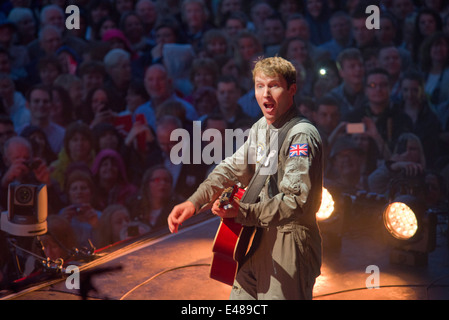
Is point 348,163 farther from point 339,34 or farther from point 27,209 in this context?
point 27,209

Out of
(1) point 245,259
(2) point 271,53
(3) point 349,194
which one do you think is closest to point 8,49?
(2) point 271,53

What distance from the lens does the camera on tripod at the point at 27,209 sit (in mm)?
3973

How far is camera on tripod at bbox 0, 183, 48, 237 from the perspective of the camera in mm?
3973

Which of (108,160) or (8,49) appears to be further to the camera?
(8,49)

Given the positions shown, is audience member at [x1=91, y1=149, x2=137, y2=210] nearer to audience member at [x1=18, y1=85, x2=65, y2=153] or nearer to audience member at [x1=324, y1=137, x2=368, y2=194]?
audience member at [x1=18, y1=85, x2=65, y2=153]

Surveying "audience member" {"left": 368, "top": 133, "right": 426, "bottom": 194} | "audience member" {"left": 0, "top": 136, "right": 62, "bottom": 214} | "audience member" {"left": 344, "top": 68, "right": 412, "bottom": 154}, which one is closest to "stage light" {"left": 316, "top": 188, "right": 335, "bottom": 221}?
"audience member" {"left": 368, "top": 133, "right": 426, "bottom": 194}

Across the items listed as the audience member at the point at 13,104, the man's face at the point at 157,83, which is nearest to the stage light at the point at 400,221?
the man's face at the point at 157,83

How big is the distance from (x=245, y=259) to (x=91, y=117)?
202 inches

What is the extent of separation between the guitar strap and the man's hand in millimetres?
249

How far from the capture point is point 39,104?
22.0ft

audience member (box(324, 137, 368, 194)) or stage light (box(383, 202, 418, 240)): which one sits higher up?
audience member (box(324, 137, 368, 194))

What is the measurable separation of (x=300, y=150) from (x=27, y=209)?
9.18 ft
